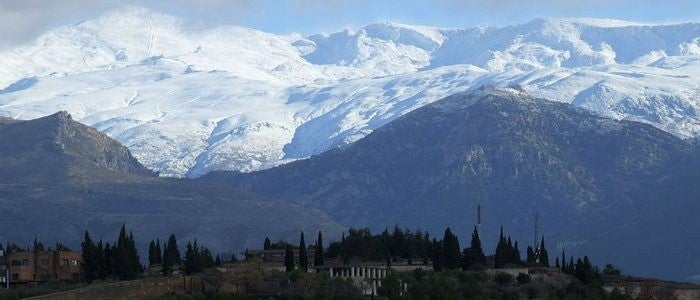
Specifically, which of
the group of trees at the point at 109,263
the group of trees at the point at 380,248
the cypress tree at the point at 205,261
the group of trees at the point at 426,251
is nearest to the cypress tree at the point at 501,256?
the group of trees at the point at 426,251

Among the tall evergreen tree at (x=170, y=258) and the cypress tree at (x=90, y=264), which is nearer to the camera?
the cypress tree at (x=90, y=264)

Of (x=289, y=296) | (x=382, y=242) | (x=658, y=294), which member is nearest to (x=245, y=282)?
(x=289, y=296)

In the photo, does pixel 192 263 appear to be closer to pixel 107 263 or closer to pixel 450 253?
pixel 107 263

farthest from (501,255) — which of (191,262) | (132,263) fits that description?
(132,263)

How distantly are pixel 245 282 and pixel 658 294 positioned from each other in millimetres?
29650

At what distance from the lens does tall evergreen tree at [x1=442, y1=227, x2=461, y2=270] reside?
152 meters

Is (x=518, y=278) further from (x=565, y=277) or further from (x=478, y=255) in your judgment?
(x=478, y=255)

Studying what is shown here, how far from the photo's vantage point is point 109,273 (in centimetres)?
13938

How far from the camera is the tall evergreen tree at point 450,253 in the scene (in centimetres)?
15225

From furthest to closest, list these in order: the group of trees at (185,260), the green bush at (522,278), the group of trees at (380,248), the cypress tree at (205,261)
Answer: the group of trees at (380,248) → the cypress tree at (205,261) → the green bush at (522,278) → the group of trees at (185,260)

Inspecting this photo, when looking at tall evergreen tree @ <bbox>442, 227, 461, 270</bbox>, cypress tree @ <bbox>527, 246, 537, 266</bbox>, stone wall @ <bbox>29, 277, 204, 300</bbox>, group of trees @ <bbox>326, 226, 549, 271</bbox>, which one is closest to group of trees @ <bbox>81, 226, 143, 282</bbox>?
stone wall @ <bbox>29, 277, 204, 300</bbox>

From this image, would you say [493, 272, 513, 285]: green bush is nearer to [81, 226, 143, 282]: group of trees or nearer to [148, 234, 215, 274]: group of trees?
[148, 234, 215, 274]: group of trees

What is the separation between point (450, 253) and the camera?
15338 cm

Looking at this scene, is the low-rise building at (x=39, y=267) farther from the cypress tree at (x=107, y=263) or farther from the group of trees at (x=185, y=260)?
the group of trees at (x=185, y=260)
